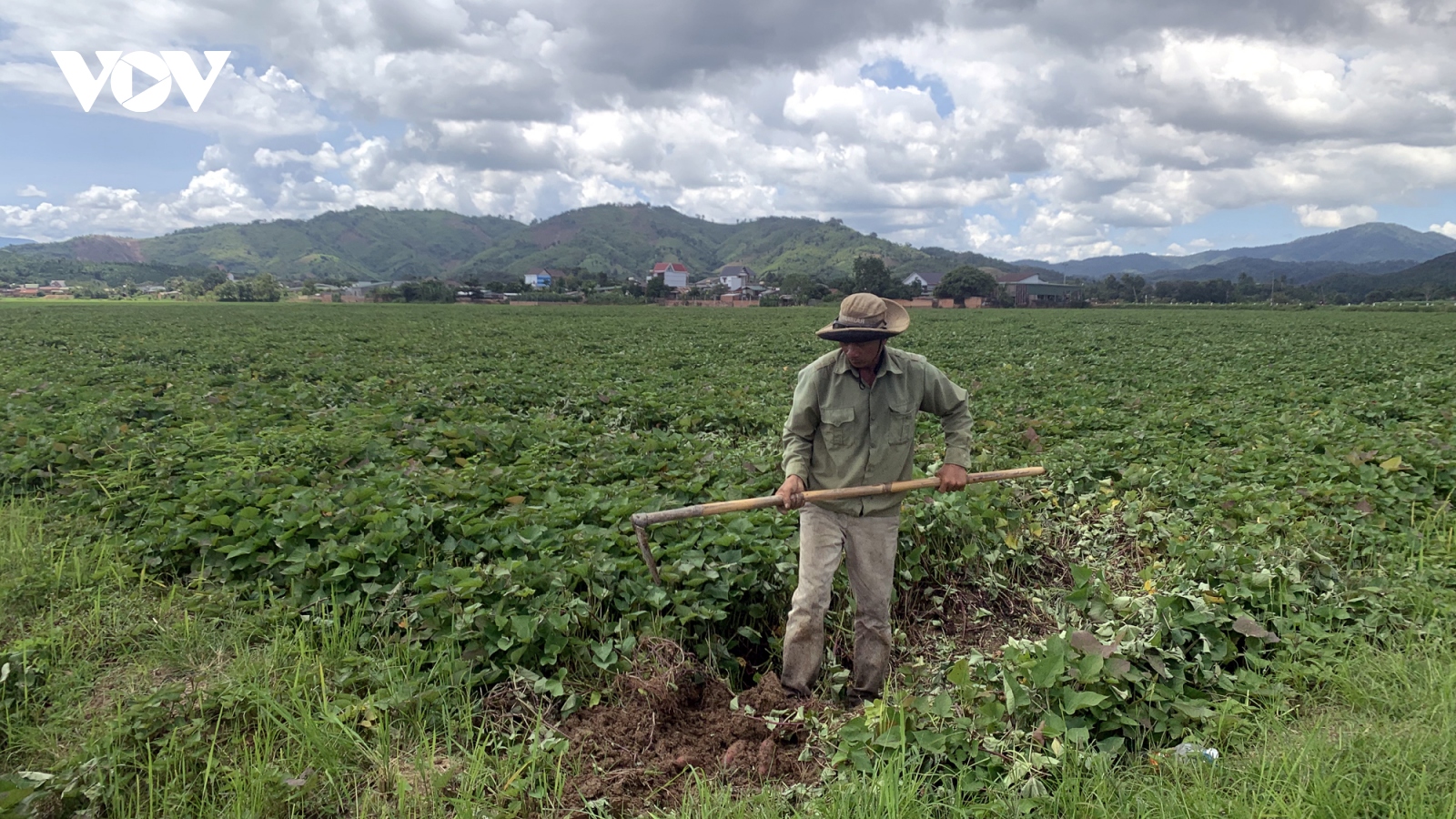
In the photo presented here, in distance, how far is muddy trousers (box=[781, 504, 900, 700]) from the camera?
398cm

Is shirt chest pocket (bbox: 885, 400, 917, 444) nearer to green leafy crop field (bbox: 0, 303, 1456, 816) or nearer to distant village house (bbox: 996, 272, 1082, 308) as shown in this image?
green leafy crop field (bbox: 0, 303, 1456, 816)

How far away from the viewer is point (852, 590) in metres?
4.17

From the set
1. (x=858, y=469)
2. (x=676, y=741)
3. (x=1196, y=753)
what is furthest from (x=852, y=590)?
(x=1196, y=753)

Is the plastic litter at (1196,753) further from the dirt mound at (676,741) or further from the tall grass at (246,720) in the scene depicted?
the tall grass at (246,720)

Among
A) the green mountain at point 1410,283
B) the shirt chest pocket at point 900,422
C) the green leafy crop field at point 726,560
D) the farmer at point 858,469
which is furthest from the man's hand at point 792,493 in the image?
the green mountain at point 1410,283

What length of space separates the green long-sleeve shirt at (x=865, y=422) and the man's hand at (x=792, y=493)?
3.4 inches

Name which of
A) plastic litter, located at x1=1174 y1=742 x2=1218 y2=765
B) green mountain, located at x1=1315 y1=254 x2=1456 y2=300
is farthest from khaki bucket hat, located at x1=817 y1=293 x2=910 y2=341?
green mountain, located at x1=1315 y1=254 x2=1456 y2=300

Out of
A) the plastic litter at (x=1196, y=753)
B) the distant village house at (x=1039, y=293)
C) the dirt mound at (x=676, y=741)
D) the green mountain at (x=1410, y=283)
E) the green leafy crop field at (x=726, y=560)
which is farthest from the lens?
the distant village house at (x=1039, y=293)

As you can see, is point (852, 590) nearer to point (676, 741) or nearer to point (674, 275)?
point (676, 741)

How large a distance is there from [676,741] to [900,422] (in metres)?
2.05

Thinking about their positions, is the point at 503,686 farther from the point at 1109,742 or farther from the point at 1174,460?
the point at 1174,460

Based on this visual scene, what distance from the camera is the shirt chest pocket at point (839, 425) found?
394 cm

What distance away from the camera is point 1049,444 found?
27.3ft

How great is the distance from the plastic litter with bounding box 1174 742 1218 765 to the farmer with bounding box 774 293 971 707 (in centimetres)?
149
